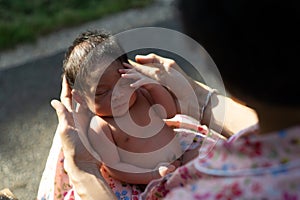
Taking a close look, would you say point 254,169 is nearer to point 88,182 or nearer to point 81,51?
point 88,182

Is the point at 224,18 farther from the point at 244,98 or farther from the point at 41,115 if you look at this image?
the point at 41,115

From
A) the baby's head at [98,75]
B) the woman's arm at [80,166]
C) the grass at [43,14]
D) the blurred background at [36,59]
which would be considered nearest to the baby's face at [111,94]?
the baby's head at [98,75]

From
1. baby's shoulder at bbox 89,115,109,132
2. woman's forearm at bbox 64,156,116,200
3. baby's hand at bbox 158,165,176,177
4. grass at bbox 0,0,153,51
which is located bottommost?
baby's hand at bbox 158,165,176,177

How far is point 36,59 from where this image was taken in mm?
2732

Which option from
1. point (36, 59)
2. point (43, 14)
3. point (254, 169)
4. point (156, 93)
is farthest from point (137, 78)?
point (43, 14)

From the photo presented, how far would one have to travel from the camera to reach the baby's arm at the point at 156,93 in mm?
1642

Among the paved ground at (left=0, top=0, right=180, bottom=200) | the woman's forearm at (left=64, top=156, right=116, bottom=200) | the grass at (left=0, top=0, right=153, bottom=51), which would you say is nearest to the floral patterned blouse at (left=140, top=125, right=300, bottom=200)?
the woman's forearm at (left=64, top=156, right=116, bottom=200)

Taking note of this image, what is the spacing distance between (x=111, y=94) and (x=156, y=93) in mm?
151

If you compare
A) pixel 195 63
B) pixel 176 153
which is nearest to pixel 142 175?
pixel 176 153

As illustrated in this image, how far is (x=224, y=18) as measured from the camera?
706 mm

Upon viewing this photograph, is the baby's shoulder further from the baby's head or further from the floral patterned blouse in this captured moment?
the floral patterned blouse

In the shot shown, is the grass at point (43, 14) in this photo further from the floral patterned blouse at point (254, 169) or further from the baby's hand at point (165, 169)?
the floral patterned blouse at point (254, 169)

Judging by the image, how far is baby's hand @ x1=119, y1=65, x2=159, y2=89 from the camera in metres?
1.61

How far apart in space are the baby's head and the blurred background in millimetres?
610
